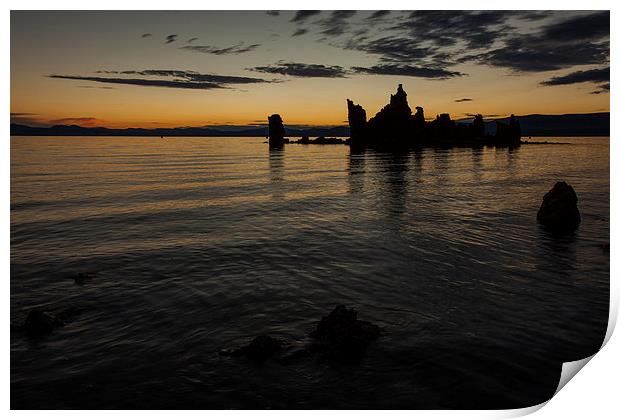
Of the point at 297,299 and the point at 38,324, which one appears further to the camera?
the point at 297,299

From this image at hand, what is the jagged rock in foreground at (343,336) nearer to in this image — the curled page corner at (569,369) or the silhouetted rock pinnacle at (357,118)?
the curled page corner at (569,369)

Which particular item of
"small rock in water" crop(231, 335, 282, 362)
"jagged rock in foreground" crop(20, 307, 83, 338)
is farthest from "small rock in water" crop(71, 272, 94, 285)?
"small rock in water" crop(231, 335, 282, 362)

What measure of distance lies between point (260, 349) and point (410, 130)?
161307 millimetres

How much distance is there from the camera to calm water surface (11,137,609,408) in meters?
10.0

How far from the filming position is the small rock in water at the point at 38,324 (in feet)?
42.2

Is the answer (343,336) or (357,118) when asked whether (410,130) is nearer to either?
(357,118)

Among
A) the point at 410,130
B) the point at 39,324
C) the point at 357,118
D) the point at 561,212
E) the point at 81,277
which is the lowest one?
the point at 39,324

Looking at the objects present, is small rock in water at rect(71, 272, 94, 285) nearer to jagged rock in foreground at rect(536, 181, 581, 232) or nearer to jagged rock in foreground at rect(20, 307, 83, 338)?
jagged rock in foreground at rect(20, 307, 83, 338)

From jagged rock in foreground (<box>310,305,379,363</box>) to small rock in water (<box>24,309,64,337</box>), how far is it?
8022 millimetres

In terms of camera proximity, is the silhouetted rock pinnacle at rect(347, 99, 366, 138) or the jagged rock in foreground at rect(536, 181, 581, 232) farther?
the silhouetted rock pinnacle at rect(347, 99, 366, 138)

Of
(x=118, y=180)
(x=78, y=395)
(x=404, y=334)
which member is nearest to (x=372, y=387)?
(x=404, y=334)

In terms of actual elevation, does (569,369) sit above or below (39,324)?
below

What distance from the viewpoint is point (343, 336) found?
37.9 ft

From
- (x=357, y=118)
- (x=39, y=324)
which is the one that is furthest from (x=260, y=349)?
(x=357, y=118)
